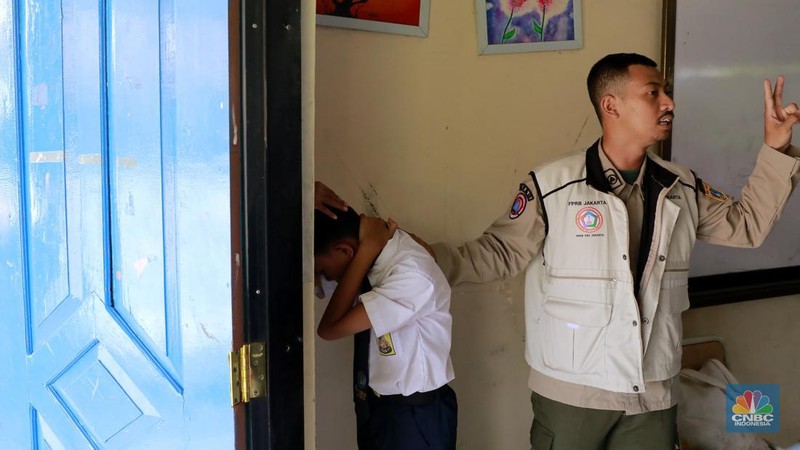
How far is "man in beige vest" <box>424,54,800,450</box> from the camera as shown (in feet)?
5.04

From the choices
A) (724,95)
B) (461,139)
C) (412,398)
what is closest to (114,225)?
(412,398)

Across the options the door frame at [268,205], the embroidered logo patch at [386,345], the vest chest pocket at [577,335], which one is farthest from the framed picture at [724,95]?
the door frame at [268,205]

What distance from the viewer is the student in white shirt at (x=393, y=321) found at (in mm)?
1389

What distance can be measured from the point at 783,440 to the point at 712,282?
2.59 feet

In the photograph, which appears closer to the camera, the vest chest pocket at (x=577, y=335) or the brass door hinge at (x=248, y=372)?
the brass door hinge at (x=248, y=372)

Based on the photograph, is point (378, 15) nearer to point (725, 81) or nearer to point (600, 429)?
point (600, 429)

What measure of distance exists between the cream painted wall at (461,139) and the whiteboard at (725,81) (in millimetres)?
168

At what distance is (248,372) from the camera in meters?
0.95

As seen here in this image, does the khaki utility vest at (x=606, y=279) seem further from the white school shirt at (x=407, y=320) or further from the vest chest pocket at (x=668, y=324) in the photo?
the white school shirt at (x=407, y=320)

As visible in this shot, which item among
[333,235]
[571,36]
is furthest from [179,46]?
[571,36]

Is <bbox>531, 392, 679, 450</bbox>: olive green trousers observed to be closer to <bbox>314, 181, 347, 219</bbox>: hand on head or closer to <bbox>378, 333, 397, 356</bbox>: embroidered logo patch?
<bbox>378, 333, 397, 356</bbox>: embroidered logo patch

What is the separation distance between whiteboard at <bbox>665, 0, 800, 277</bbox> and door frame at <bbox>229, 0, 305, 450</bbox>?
1571 mm

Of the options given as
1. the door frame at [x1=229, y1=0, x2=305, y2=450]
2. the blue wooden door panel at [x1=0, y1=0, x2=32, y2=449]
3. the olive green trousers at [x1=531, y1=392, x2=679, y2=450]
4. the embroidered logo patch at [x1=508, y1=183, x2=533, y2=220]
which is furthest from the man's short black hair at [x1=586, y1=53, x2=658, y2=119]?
the blue wooden door panel at [x1=0, y1=0, x2=32, y2=449]

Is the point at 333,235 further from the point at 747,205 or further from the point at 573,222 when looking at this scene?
the point at 747,205
